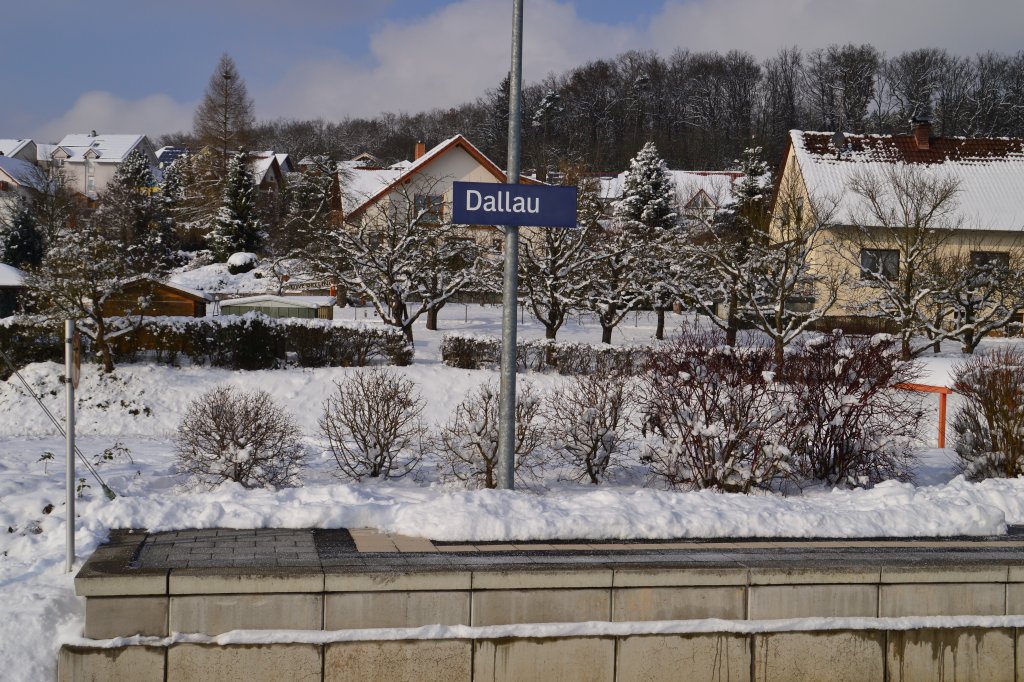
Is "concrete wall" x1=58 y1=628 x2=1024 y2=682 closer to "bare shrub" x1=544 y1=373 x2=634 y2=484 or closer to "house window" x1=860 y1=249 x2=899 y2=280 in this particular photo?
"bare shrub" x1=544 y1=373 x2=634 y2=484

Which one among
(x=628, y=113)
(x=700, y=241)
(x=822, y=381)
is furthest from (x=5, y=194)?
(x=822, y=381)

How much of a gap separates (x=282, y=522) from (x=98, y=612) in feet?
A: 6.42

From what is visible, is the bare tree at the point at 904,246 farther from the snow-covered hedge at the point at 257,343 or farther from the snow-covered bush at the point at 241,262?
the snow-covered bush at the point at 241,262

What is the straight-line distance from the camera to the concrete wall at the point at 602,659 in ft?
18.4

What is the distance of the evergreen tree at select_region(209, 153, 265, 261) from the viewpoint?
55.0 m

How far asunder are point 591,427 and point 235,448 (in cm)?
466

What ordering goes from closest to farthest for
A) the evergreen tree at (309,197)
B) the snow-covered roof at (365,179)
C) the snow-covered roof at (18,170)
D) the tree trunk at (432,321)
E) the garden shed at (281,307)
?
the tree trunk at (432,321), the garden shed at (281,307), the snow-covered roof at (365,179), the evergreen tree at (309,197), the snow-covered roof at (18,170)

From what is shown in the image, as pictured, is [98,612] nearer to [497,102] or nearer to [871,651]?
[871,651]

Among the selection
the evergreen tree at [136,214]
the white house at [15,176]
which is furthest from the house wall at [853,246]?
the white house at [15,176]

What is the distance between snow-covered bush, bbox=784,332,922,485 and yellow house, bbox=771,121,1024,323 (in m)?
17.7

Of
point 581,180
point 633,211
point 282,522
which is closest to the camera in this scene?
point 282,522

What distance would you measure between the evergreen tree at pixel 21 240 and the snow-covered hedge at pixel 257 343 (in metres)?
32.0

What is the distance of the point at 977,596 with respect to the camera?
6410 mm

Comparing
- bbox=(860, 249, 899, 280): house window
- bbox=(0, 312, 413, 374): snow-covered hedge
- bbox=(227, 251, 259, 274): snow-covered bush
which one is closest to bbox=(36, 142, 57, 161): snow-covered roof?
bbox=(227, 251, 259, 274): snow-covered bush
